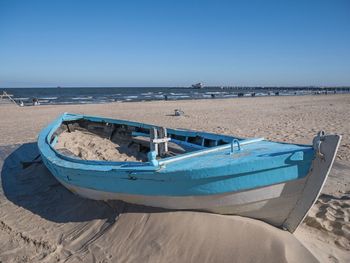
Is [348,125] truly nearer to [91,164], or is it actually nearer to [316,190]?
[316,190]

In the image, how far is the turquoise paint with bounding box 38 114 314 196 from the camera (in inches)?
123

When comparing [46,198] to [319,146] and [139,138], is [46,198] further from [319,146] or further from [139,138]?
[319,146]

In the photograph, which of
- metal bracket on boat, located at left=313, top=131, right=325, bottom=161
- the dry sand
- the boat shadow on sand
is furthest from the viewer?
the boat shadow on sand

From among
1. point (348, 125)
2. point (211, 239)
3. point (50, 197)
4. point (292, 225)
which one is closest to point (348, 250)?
point (292, 225)

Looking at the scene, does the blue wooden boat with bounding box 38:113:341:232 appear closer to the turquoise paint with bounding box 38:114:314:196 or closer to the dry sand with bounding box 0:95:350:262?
the turquoise paint with bounding box 38:114:314:196

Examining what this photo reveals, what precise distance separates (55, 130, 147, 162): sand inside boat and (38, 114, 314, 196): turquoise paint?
2.43 metres

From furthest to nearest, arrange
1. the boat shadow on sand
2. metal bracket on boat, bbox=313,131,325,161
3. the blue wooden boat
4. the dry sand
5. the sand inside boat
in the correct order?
the sand inside boat
the boat shadow on sand
the dry sand
the blue wooden boat
metal bracket on boat, bbox=313,131,325,161

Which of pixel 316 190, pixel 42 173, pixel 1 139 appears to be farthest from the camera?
pixel 1 139

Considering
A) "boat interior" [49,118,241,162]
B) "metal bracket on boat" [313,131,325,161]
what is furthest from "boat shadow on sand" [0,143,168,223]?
"metal bracket on boat" [313,131,325,161]

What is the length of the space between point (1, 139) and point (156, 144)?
331 inches

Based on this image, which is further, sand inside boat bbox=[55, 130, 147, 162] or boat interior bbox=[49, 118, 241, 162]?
sand inside boat bbox=[55, 130, 147, 162]

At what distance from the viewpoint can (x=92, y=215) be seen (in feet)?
14.1

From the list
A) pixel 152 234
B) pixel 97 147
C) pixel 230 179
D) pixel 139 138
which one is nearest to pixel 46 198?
pixel 97 147

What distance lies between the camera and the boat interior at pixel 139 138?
5477mm
